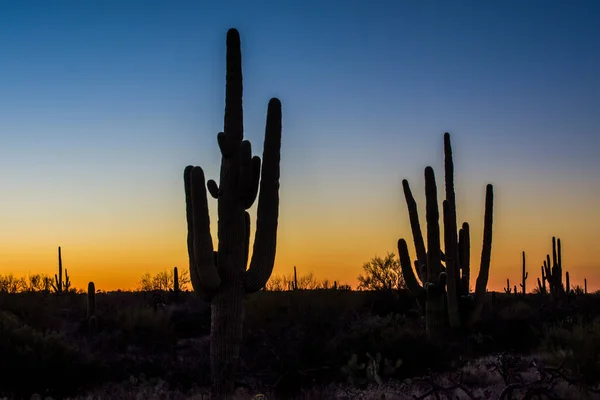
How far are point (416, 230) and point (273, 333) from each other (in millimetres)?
5209

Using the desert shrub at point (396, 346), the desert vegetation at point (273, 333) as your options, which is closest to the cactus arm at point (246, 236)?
the desert vegetation at point (273, 333)

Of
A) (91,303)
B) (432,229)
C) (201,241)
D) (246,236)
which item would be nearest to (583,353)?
(246,236)

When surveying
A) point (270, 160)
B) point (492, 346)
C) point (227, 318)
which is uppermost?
point (270, 160)

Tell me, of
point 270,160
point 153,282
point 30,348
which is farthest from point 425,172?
point 153,282

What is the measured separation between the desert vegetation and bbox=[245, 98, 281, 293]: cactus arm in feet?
0.08

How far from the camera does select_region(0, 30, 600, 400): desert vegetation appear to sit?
12461 millimetres

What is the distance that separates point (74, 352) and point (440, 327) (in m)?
9.74

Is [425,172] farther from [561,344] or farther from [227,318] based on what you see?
[227,318]

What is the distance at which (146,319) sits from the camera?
84.1ft

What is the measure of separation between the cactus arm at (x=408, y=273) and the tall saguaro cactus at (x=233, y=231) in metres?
7.86

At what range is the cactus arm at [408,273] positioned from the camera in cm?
2098

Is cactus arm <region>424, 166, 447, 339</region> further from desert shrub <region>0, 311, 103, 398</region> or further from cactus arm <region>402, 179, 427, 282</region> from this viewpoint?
desert shrub <region>0, 311, 103, 398</region>

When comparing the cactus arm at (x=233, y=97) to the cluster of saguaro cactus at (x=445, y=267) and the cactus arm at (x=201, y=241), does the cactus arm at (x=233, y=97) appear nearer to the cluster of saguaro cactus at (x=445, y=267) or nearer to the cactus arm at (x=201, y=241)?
the cactus arm at (x=201, y=241)

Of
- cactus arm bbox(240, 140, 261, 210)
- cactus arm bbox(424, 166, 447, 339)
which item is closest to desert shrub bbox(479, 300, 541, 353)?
cactus arm bbox(424, 166, 447, 339)
